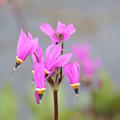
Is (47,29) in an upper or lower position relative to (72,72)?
upper

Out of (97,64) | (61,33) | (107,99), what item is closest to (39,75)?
(61,33)

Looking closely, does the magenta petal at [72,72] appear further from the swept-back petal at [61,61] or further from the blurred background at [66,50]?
the blurred background at [66,50]

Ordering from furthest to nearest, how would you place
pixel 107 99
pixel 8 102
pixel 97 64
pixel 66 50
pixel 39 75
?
pixel 66 50
pixel 107 99
pixel 8 102
pixel 97 64
pixel 39 75

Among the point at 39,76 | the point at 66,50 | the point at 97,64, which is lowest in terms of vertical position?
the point at 39,76

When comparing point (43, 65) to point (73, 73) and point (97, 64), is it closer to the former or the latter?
point (73, 73)

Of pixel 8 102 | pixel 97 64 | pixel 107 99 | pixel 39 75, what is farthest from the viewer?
pixel 107 99

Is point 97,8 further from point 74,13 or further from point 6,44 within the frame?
point 6,44

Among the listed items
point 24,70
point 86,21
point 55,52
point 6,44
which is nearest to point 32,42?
point 55,52

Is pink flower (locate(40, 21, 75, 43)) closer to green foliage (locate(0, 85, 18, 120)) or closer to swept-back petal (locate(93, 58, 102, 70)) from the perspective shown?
swept-back petal (locate(93, 58, 102, 70))

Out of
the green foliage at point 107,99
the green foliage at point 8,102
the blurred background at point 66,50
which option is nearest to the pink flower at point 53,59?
the blurred background at point 66,50

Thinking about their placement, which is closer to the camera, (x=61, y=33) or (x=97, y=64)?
(x=61, y=33)
